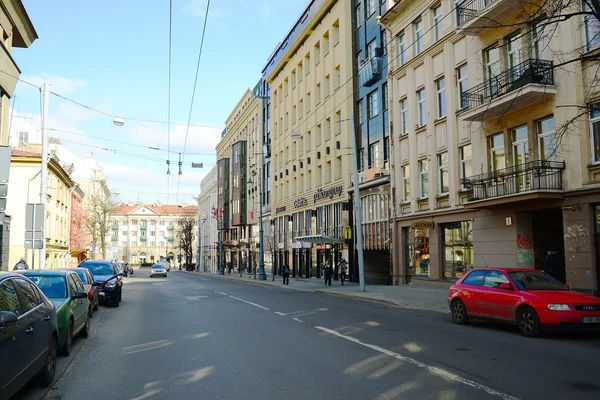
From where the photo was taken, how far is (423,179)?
26594mm

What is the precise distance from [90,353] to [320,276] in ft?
104

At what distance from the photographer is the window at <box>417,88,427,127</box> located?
2647cm

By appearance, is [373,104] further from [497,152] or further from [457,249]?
[497,152]

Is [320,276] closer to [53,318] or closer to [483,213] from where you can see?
[483,213]

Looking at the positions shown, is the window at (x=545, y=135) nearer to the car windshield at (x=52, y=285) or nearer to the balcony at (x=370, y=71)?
the balcony at (x=370, y=71)

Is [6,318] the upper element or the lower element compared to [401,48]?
lower

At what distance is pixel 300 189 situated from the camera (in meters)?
45.8

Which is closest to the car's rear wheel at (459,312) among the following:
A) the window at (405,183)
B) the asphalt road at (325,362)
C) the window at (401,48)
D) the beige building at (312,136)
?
the asphalt road at (325,362)

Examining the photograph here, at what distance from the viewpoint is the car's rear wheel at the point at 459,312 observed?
44.3 ft

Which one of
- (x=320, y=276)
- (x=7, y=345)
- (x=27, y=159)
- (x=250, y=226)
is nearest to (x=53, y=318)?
(x=7, y=345)

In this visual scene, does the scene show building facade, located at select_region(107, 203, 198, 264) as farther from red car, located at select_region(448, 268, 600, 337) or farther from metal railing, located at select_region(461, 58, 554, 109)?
red car, located at select_region(448, 268, 600, 337)

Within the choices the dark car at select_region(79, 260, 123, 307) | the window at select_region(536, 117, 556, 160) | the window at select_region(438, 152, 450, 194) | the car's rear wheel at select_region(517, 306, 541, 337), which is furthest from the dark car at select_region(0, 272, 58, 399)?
the window at select_region(438, 152, 450, 194)

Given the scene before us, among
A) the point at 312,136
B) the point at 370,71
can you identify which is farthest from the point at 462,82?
the point at 312,136

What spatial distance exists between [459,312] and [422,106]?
15244 mm
